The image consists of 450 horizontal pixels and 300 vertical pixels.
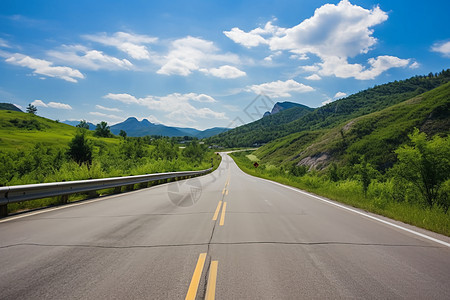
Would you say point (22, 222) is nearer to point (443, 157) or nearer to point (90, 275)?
point (90, 275)

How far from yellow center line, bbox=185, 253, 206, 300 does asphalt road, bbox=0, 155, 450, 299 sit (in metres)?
0.02

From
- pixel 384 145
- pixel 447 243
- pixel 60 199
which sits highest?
pixel 384 145

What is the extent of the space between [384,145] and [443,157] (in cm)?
5465

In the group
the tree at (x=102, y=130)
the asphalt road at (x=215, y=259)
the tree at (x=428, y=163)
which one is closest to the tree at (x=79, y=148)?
the asphalt road at (x=215, y=259)

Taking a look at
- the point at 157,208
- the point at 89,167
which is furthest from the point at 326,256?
the point at 89,167

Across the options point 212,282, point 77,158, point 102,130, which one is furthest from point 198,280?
point 102,130

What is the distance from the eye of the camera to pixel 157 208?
8.22 metres

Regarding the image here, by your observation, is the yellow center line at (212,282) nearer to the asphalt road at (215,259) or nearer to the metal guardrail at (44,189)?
the asphalt road at (215,259)

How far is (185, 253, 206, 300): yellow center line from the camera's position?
272 centimetres

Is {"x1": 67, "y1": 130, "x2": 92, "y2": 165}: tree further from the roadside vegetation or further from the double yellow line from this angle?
the double yellow line

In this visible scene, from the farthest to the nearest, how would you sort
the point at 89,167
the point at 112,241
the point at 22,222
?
the point at 89,167 → the point at 22,222 → the point at 112,241

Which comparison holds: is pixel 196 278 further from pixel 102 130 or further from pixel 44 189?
pixel 102 130

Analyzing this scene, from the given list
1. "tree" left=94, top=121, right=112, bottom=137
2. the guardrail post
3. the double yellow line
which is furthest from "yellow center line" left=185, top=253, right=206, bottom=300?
"tree" left=94, top=121, right=112, bottom=137

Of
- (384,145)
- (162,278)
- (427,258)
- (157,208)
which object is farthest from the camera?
(384,145)
